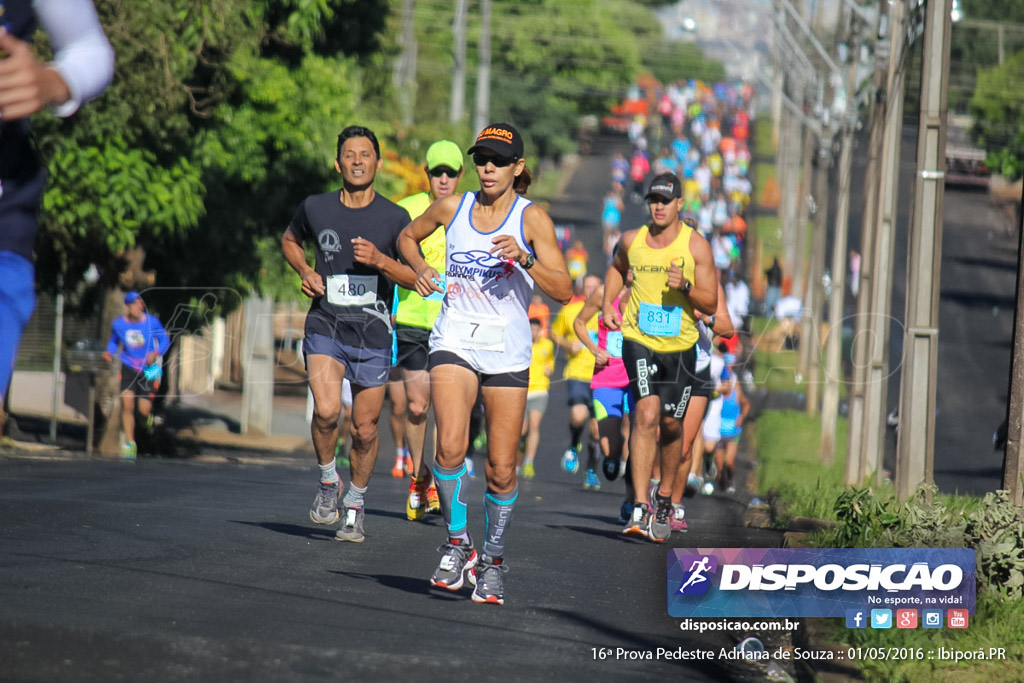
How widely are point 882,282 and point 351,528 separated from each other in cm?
797

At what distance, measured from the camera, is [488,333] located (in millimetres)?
7586

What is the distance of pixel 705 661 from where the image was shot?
7168 mm

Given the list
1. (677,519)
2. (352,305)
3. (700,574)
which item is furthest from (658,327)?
(700,574)

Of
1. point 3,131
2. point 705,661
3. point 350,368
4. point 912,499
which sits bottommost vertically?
point 705,661

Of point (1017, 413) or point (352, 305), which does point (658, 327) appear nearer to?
point (352, 305)

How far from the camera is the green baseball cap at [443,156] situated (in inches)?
405

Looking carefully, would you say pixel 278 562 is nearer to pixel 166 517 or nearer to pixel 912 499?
pixel 166 517

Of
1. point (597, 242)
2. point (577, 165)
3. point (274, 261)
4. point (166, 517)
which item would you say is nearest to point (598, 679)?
point (166, 517)

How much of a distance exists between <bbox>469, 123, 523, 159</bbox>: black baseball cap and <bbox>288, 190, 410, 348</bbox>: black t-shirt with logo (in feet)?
5.62

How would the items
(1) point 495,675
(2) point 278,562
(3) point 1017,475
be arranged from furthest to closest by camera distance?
(3) point 1017,475, (2) point 278,562, (1) point 495,675

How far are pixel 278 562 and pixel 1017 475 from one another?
3.97m

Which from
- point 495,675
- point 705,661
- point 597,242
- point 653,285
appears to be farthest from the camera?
point 597,242

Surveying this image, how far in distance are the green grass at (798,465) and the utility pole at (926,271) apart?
0.73 m

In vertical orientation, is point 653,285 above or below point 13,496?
above
